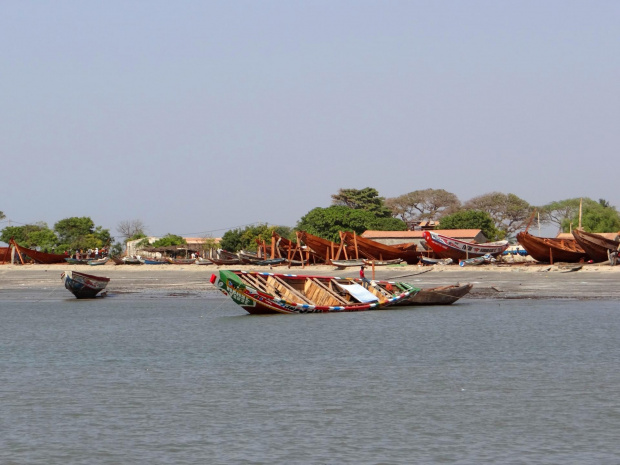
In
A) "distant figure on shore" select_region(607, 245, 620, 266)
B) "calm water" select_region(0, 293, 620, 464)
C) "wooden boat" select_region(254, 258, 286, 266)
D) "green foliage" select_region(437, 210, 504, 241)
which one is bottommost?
"calm water" select_region(0, 293, 620, 464)

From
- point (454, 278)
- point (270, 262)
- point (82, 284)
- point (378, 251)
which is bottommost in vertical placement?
point (82, 284)

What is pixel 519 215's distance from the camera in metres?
99.9

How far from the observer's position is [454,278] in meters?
46.4

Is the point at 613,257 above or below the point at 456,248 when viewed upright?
below

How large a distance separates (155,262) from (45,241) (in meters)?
31.7

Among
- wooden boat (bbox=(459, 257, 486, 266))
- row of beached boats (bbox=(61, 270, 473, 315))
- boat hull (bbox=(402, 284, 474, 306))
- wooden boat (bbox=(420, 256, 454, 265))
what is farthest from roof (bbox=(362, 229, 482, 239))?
row of beached boats (bbox=(61, 270, 473, 315))

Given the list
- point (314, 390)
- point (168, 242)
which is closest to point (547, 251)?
point (314, 390)

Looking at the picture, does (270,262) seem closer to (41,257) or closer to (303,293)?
(41,257)

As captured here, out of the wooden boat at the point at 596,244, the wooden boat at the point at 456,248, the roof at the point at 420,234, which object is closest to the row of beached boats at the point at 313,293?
the wooden boat at the point at 596,244

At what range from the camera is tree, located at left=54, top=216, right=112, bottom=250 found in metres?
98.1

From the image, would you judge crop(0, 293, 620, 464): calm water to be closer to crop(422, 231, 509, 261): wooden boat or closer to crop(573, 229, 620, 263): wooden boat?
crop(573, 229, 620, 263): wooden boat

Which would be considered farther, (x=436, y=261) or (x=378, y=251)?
(x=378, y=251)

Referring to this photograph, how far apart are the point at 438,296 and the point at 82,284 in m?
16.3

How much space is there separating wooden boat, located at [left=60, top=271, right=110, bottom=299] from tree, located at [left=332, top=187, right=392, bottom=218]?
59.2 metres
